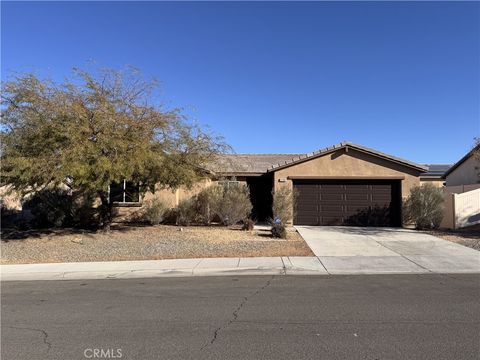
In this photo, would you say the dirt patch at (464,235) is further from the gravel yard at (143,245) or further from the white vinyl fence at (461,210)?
the gravel yard at (143,245)

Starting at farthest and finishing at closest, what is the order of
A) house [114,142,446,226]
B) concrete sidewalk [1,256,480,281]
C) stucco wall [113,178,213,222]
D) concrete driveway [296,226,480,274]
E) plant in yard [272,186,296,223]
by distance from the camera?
1. stucco wall [113,178,213,222]
2. house [114,142,446,226]
3. plant in yard [272,186,296,223]
4. concrete driveway [296,226,480,274]
5. concrete sidewalk [1,256,480,281]

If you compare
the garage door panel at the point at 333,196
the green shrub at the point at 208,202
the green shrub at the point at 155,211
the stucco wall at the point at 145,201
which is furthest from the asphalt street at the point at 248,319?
the stucco wall at the point at 145,201

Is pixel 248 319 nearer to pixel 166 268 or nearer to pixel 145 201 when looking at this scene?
pixel 166 268

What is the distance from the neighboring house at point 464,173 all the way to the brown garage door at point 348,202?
399 inches

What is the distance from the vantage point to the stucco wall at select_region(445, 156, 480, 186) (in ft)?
96.3

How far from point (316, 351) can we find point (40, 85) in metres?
14.3

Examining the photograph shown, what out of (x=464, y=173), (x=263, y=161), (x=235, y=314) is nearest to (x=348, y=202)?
(x=263, y=161)

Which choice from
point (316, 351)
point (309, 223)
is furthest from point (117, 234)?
point (316, 351)

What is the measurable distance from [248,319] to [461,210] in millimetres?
16665

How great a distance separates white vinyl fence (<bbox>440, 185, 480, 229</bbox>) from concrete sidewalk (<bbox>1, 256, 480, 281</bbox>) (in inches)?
345

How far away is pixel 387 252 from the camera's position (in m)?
13.9

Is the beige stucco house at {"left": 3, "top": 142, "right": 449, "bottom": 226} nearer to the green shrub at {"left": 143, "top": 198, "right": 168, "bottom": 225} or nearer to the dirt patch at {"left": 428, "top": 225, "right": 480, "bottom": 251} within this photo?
the green shrub at {"left": 143, "top": 198, "right": 168, "bottom": 225}

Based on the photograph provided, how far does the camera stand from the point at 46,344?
5805 mm

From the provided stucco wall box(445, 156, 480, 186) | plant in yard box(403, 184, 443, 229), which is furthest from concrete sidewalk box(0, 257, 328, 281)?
stucco wall box(445, 156, 480, 186)
